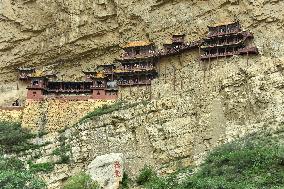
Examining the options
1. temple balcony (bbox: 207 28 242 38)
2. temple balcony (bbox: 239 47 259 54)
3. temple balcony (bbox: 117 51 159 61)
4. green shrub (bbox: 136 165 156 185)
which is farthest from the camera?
temple balcony (bbox: 117 51 159 61)

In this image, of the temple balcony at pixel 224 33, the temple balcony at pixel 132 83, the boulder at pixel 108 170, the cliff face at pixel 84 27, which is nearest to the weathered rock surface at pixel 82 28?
the cliff face at pixel 84 27

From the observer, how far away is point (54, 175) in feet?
128

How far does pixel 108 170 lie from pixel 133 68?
11.4 meters

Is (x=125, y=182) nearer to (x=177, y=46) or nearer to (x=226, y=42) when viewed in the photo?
Answer: (x=177, y=46)

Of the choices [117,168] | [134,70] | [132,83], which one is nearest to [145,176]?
[117,168]

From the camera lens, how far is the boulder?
118 feet

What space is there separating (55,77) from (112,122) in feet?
30.2

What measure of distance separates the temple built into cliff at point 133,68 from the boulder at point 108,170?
7.23 m

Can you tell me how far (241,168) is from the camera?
32.6 meters

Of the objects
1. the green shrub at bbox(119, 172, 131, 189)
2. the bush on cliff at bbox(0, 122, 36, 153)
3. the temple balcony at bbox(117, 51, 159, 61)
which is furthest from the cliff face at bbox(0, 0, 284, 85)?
the green shrub at bbox(119, 172, 131, 189)

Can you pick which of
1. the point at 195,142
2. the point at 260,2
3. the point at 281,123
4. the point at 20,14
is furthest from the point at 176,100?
the point at 20,14

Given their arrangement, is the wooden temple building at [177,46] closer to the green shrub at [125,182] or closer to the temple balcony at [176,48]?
the temple balcony at [176,48]

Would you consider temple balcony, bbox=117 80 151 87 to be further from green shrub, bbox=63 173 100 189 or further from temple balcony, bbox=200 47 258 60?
green shrub, bbox=63 173 100 189

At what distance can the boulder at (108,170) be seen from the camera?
36.0 meters
